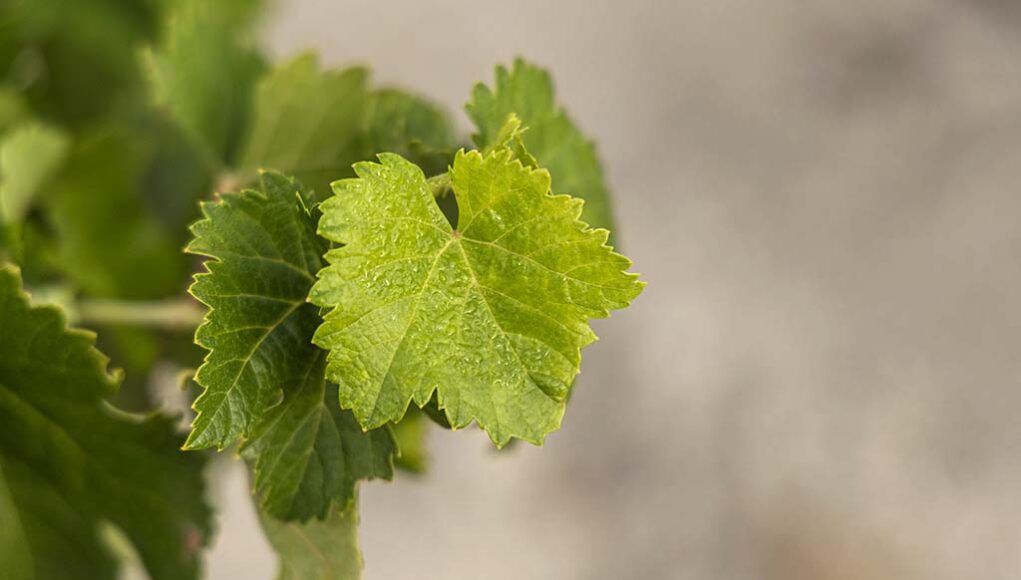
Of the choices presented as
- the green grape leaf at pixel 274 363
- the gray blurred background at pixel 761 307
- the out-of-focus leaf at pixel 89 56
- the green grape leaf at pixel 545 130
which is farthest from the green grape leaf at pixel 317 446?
the gray blurred background at pixel 761 307

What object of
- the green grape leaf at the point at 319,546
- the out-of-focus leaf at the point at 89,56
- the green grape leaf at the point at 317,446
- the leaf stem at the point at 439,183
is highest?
the out-of-focus leaf at the point at 89,56

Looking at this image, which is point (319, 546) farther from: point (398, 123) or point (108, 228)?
point (108, 228)

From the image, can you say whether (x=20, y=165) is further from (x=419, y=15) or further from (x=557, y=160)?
(x=419, y=15)

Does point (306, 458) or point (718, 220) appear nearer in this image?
point (306, 458)

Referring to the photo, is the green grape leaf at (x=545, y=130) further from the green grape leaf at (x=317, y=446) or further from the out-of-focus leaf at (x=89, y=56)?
the out-of-focus leaf at (x=89, y=56)

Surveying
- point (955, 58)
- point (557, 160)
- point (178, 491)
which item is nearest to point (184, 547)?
point (178, 491)

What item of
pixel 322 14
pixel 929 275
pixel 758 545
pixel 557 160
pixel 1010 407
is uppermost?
pixel 322 14

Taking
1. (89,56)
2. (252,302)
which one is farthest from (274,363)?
(89,56)

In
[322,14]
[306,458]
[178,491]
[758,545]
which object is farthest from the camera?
[322,14]

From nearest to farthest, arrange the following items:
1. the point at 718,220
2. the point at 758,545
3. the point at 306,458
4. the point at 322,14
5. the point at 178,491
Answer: the point at 306,458 < the point at 178,491 < the point at 758,545 < the point at 718,220 < the point at 322,14
